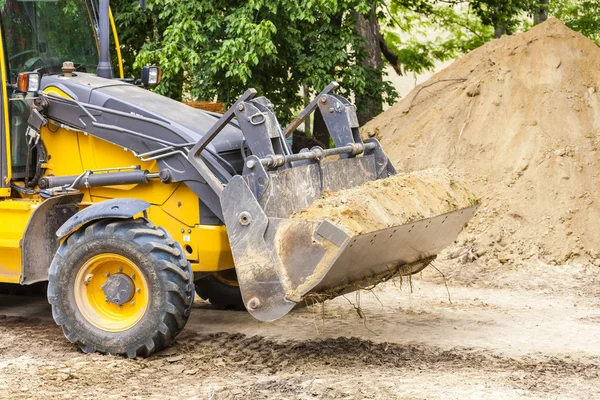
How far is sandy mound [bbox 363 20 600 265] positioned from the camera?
12.4m

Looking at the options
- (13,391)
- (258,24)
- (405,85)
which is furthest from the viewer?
(405,85)

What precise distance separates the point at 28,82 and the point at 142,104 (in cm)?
94

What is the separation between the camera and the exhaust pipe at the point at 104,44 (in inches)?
349

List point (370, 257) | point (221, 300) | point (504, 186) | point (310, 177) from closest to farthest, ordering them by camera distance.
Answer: point (370, 257), point (310, 177), point (221, 300), point (504, 186)

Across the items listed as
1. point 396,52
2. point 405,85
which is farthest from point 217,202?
point 405,85

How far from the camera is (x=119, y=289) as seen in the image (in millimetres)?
7312

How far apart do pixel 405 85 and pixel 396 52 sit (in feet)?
73.4

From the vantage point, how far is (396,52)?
68.9 feet

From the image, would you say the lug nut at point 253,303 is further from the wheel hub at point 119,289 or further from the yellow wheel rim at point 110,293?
the wheel hub at point 119,289

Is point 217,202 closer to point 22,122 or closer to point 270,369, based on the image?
point 270,369

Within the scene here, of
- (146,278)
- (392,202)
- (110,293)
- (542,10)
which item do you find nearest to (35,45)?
(110,293)

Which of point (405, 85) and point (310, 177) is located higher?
point (405, 85)

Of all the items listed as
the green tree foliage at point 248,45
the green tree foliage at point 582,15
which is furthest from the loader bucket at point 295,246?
the green tree foliage at point 582,15

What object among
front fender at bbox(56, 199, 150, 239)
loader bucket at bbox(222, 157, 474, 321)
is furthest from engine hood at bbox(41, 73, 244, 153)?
loader bucket at bbox(222, 157, 474, 321)
